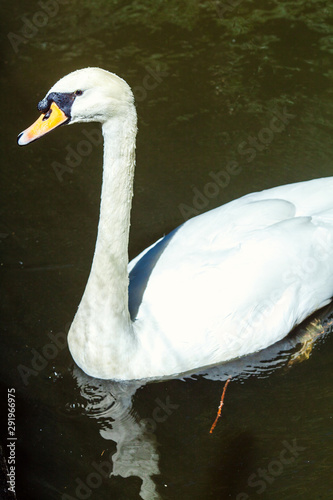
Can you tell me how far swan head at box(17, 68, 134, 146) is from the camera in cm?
462

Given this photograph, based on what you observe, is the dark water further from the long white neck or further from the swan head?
the swan head

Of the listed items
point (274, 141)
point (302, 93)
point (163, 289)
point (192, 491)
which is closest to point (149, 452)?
point (192, 491)

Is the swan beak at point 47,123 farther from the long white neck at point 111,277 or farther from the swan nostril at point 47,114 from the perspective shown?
the long white neck at point 111,277

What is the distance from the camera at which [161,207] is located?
293 inches

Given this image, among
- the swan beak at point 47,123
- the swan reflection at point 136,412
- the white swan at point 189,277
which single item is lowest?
the swan reflection at point 136,412

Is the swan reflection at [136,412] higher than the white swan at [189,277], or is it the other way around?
the white swan at [189,277]

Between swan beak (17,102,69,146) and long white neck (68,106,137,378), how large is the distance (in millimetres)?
306

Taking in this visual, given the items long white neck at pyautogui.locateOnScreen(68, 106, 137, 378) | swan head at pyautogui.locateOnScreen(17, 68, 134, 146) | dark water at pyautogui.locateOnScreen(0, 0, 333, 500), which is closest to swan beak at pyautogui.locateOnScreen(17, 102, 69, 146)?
swan head at pyautogui.locateOnScreen(17, 68, 134, 146)

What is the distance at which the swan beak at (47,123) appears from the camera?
15.4 feet

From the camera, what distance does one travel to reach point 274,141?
8227 mm

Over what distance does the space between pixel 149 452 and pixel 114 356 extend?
2.43 ft

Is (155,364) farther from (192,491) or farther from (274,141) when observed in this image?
(274,141)

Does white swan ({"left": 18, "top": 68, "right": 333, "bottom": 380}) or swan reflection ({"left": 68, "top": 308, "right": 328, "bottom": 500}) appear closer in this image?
white swan ({"left": 18, "top": 68, "right": 333, "bottom": 380})

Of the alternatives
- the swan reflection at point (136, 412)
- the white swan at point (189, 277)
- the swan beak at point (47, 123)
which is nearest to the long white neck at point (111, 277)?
the white swan at point (189, 277)
